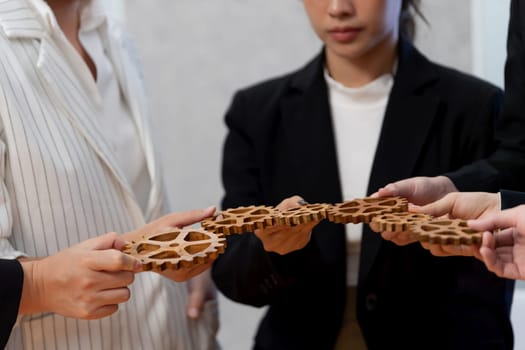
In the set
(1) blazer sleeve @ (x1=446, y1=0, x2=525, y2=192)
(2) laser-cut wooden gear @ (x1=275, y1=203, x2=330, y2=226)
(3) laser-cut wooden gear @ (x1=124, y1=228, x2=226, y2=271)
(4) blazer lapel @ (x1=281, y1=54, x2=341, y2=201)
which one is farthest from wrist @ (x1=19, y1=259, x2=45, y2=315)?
(1) blazer sleeve @ (x1=446, y1=0, x2=525, y2=192)

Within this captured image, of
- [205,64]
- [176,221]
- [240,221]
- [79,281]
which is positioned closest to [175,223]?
[176,221]

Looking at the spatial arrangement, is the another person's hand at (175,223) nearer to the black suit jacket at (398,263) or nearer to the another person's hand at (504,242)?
the black suit jacket at (398,263)

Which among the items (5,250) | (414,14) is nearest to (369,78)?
(414,14)

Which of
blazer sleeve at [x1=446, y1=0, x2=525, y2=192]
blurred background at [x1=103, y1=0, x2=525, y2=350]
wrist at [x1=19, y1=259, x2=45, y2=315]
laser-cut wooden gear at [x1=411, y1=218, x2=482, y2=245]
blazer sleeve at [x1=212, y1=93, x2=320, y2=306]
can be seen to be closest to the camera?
laser-cut wooden gear at [x1=411, y1=218, x2=482, y2=245]

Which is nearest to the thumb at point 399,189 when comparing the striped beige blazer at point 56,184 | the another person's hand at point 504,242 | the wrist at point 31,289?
the another person's hand at point 504,242

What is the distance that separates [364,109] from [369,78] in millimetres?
71

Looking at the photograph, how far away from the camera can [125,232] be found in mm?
1485

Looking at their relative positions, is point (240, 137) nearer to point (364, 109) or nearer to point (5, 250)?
point (364, 109)

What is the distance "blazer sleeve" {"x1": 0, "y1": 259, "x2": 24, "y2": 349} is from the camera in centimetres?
121

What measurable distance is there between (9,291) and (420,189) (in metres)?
0.74

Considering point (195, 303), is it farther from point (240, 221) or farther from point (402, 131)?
point (402, 131)

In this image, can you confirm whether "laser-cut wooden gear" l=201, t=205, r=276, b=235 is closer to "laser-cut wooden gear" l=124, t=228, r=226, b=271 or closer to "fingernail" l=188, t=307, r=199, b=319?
"laser-cut wooden gear" l=124, t=228, r=226, b=271

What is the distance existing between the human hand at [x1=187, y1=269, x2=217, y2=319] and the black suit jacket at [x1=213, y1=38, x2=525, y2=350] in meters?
0.04

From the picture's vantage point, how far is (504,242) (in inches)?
48.0
